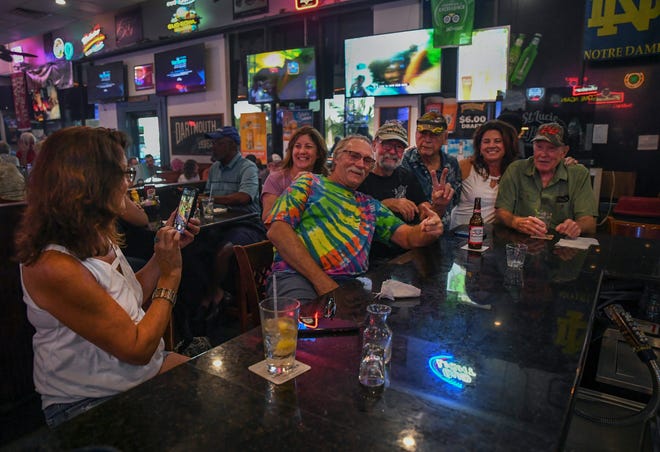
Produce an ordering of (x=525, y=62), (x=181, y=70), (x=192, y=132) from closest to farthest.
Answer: (x=525, y=62) < (x=181, y=70) < (x=192, y=132)

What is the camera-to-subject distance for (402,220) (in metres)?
2.76

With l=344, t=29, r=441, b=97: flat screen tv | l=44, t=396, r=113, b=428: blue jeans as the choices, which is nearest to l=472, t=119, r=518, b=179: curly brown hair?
l=344, t=29, r=441, b=97: flat screen tv

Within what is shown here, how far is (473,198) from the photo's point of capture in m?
3.45

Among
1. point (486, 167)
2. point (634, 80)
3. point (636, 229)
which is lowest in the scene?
point (636, 229)

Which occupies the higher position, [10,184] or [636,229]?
[10,184]

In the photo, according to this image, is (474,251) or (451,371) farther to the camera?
(474,251)

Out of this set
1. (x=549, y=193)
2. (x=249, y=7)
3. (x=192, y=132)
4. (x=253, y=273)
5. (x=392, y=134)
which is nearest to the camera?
(x=253, y=273)

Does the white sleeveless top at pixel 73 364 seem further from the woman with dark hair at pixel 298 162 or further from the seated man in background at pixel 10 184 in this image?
the seated man in background at pixel 10 184

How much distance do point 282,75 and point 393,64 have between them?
6.61 feet

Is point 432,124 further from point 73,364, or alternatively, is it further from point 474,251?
point 73,364

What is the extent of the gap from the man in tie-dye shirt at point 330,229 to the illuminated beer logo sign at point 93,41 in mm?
9621

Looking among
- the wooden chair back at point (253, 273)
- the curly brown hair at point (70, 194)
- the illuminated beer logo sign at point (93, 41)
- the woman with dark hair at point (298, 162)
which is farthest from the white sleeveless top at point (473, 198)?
the illuminated beer logo sign at point (93, 41)

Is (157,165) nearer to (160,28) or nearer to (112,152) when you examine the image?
(160,28)

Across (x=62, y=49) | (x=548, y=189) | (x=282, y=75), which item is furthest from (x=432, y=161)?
(x=62, y=49)
